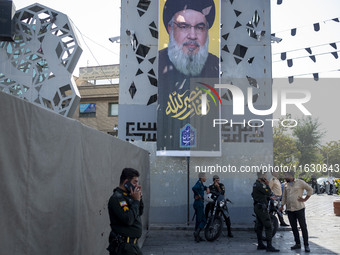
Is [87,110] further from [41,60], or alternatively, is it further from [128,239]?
[128,239]

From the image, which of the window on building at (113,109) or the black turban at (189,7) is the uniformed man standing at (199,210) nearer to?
the black turban at (189,7)

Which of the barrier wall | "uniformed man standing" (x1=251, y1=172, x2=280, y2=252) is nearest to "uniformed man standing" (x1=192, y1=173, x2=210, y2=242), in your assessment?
"uniformed man standing" (x1=251, y1=172, x2=280, y2=252)

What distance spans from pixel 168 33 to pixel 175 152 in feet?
14.1

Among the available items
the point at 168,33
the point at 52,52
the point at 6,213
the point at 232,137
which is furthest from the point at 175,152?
the point at 6,213

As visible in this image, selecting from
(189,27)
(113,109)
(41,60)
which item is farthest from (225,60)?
(113,109)

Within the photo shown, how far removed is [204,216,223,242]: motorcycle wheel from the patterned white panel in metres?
5.66

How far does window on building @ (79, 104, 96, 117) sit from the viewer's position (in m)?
50.4

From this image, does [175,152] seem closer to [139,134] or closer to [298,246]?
[139,134]

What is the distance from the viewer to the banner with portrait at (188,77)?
47.1 feet

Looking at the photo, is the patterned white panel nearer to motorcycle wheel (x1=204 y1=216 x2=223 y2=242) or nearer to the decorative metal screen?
the decorative metal screen

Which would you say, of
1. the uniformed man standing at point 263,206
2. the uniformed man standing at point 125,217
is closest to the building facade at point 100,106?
the uniformed man standing at point 263,206

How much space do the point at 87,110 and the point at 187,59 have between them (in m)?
37.7

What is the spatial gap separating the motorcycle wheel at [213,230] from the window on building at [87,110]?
133ft

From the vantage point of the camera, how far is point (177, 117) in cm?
1441
